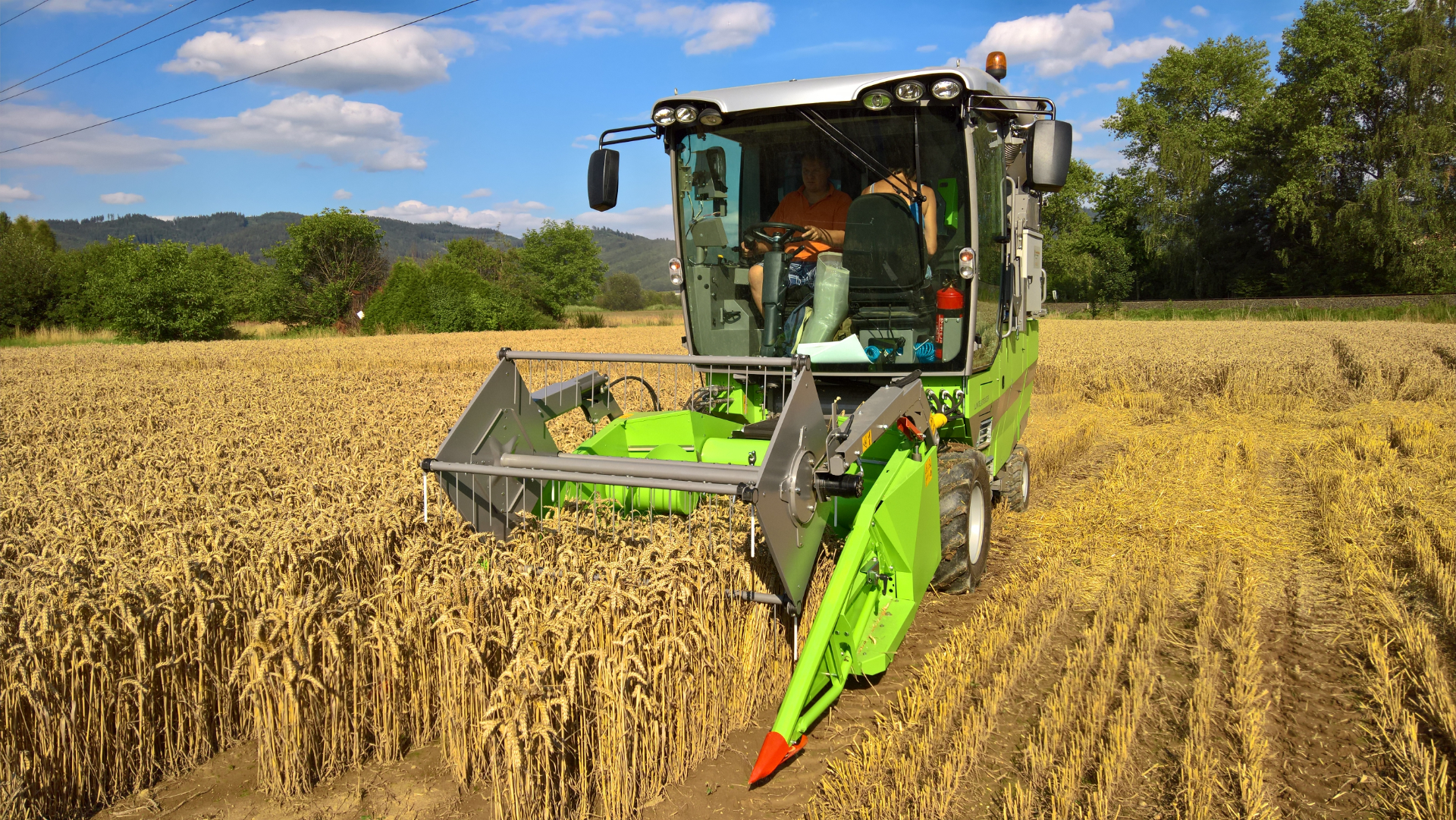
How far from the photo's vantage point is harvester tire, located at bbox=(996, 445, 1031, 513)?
6312 mm

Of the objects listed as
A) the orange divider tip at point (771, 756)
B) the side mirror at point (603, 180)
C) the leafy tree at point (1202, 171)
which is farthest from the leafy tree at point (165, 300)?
the leafy tree at point (1202, 171)

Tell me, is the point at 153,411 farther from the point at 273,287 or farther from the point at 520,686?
the point at 273,287

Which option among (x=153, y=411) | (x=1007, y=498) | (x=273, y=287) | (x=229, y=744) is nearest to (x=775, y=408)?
(x=1007, y=498)

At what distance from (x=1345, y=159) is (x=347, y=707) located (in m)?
44.1

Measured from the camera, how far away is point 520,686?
8.73 feet

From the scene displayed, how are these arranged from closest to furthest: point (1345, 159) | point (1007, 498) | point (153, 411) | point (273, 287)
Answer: point (1007, 498) → point (153, 411) → point (1345, 159) → point (273, 287)

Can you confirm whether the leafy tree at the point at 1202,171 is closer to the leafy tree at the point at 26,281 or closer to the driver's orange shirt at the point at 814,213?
the driver's orange shirt at the point at 814,213

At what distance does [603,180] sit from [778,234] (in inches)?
40.1

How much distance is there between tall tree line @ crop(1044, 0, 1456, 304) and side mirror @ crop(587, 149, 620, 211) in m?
35.1

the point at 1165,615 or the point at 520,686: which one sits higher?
the point at 520,686

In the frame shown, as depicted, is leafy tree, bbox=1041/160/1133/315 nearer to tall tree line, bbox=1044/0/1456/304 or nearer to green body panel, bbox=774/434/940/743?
tall tree line, bbox=1044/0/1456/304

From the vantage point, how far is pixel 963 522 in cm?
445

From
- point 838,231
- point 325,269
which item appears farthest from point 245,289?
point 838,231

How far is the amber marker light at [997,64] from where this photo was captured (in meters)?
5.71
